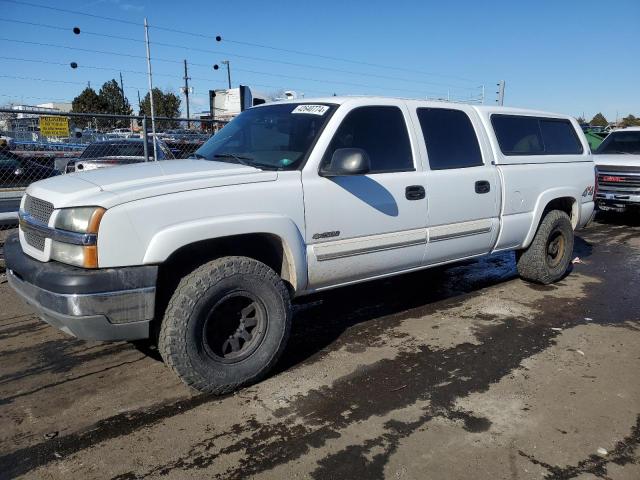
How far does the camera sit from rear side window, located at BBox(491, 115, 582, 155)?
5.22 m

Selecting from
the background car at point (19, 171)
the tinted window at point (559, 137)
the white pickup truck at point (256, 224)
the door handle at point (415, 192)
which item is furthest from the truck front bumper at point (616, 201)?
the background car at point (19, 171)

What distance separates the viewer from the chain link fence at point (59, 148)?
26.8ft

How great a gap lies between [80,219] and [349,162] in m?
1.72

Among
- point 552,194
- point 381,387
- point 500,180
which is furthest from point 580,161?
point 381,387

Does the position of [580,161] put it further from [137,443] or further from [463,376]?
[137,443]

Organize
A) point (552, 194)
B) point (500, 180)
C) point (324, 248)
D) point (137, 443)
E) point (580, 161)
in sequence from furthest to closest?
point (580, 161), point (552, 194), point (500, 180), point (324, 248), point (137, 443)

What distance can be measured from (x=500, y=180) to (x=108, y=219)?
11.7 feet

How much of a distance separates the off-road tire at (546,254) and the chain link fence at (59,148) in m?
5.34

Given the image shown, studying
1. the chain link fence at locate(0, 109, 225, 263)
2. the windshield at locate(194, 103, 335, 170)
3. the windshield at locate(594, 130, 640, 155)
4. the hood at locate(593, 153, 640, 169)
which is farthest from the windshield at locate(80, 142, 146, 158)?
the windshield at locate(594, 130, 640, 155)

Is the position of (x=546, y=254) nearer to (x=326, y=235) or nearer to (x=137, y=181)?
(x=326, y=235)

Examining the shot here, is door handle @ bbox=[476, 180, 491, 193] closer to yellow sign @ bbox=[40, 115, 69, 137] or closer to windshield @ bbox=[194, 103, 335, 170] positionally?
windshield @ bbox=[194, 103, 335, 170]

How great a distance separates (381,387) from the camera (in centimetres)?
349

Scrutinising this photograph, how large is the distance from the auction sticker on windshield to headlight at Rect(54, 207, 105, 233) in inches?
71.5

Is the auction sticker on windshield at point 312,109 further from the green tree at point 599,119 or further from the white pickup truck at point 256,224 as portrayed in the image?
the green tree at point 599,119
